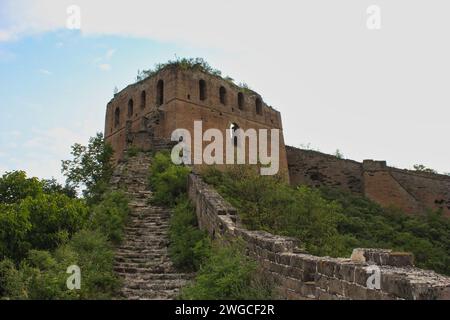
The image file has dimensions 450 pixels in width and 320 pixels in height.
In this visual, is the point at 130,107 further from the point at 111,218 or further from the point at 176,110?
the point at 111,218

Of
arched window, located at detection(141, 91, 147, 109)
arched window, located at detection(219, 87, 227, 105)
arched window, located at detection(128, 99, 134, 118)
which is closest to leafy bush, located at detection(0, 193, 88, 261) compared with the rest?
arched window, located at detection(141, 91, 147, 109)

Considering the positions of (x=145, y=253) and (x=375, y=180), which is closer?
(x=145, y=253)

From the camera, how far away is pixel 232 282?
20.3 feet

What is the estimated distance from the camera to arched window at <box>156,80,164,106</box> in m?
24.5

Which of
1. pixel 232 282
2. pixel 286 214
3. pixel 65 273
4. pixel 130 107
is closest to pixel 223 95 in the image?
pixel 130 107

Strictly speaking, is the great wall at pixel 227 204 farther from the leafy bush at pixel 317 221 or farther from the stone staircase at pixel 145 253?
the leafy bush at pixel 317 221

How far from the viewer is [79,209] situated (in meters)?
11.6

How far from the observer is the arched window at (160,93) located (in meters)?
24.5

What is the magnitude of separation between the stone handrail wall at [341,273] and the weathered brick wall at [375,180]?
24327mm

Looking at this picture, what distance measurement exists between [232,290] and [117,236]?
194 inches

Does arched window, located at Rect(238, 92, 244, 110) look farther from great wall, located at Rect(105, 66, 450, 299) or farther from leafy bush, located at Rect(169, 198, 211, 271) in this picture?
leafy bush, located at Rect(169, 198, 211, 271)

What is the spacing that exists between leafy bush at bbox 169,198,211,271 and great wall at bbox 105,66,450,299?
9.3 inches

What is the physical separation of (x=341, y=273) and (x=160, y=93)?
21.1 m
